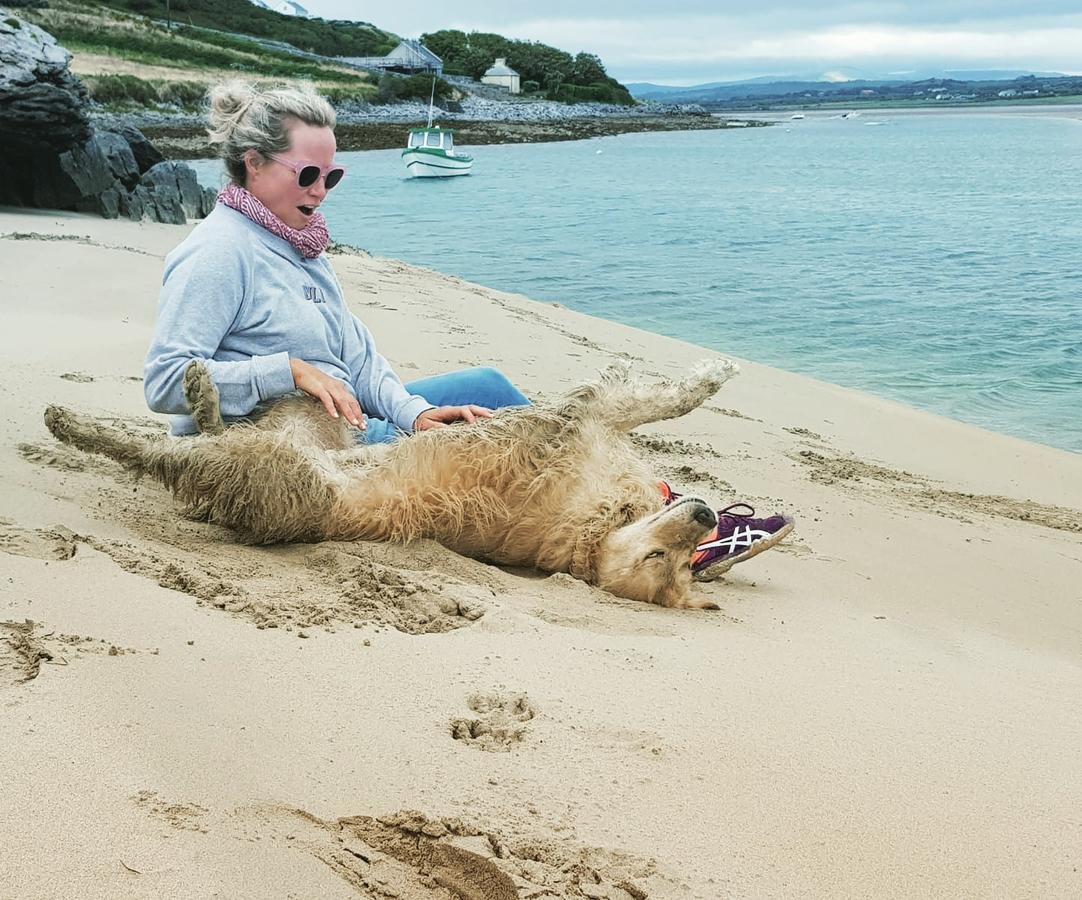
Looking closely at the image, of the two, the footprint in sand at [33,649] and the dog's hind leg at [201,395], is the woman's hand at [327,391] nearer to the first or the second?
the dog's hind leg at [201,395]

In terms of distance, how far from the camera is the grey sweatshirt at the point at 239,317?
12.2 ft

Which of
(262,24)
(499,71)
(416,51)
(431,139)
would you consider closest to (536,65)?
(499,71)

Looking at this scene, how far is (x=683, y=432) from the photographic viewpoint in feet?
23.1

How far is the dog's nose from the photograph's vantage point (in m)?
3.83

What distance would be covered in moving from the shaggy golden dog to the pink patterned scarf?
0.60 meters

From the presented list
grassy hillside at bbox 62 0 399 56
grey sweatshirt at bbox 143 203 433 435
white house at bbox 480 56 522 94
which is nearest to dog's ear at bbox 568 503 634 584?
grey sweatshirt at bbox 143 203 433 435

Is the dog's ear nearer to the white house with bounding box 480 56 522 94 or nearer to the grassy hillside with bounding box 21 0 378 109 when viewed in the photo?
the grassy hillside with bounding box 21 0 378 109

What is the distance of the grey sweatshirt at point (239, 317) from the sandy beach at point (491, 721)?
1.71 ft

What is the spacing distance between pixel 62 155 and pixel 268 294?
43.3 feet

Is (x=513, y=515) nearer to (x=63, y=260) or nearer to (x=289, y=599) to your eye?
(x=289, y=599)

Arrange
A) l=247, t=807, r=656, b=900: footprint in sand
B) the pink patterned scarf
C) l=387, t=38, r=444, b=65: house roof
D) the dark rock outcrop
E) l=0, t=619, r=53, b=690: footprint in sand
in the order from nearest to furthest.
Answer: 1. l=247, t=807, r=656, b=900: footprint in sand
2. l=0, t=619, r=53, b=690: footprint in sand
3. the pink patterned scarf
4. the dark rock outcrop
5. l=387, t=38, r=444, b=65: house roof

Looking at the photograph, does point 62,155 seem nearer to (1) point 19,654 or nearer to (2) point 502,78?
(1) point 19,654

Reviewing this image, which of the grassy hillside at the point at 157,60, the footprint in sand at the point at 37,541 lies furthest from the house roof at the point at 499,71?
the footprint in sand at the point at 37,541

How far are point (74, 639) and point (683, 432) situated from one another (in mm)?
4988
